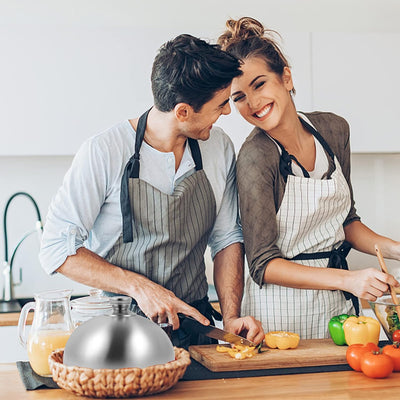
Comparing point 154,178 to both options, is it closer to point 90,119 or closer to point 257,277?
point 257,277

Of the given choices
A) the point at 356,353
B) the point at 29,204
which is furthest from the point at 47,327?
the point at 29,204

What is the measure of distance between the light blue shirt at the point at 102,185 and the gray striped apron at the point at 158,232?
0.03 m

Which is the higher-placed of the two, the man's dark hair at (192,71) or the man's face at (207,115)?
the man's dark hair at (192,71)

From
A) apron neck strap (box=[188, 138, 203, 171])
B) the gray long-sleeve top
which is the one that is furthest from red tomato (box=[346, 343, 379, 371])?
apron neck strap (box=[188, 138, 203, 171])

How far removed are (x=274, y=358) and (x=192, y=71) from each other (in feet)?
2.53

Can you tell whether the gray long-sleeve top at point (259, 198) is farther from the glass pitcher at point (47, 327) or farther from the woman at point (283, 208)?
the glass pitcher at point (47, 327)

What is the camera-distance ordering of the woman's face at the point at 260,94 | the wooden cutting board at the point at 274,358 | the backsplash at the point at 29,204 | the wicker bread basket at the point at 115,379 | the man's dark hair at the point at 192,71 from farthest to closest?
the backsplash at the point at 29,204
the woman's face at the point at 260,94
the man's dark hair at the point at 192,71
the wooden cutting board at the point at 274,358
the wicker bread basket at the point at 115,379

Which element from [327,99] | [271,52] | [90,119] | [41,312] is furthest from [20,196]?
[41,312]

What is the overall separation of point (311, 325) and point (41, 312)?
36.0 inches

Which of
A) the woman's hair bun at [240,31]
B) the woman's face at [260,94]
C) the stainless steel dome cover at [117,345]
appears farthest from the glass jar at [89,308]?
the woman's hair bun at [240,31]

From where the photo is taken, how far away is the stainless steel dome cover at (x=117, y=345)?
1325 millimetres

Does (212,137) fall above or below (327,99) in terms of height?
below

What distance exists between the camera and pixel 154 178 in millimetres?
1963

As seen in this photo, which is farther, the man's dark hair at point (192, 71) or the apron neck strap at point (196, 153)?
the apron neck strap at point (196, 153)
